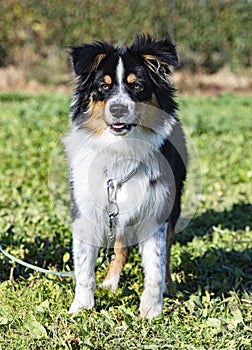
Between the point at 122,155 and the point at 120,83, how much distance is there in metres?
0.48

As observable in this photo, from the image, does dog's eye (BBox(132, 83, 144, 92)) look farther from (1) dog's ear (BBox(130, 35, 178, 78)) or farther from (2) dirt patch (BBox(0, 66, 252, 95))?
(2) dirt patch (BBox(0, 66, 252, 95))

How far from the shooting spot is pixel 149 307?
3982mm

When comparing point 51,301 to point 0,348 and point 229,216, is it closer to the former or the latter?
point 0,348

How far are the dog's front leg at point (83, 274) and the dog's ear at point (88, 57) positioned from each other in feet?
3.55

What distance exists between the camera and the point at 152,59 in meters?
3.82

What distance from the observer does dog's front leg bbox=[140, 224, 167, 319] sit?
13.0 ft

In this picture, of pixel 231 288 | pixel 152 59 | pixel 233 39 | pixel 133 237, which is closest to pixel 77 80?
pixel 152 59

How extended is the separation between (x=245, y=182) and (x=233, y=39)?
11.9 meters

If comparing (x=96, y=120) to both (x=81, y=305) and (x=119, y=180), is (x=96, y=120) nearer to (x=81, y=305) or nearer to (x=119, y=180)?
(x=119, y=180)

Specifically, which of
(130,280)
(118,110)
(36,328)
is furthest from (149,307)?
(118,110)

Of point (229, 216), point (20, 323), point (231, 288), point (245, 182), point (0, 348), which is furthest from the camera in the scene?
point (245, 182)

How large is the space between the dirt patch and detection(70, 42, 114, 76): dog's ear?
1354 centimetres

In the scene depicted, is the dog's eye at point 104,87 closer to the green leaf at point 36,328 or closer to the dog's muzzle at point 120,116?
the dog's muzzle at point 120,116

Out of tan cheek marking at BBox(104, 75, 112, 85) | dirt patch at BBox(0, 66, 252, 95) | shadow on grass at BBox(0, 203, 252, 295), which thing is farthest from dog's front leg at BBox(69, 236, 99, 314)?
dirt patch at BBox(0, 66, 252, 95)
